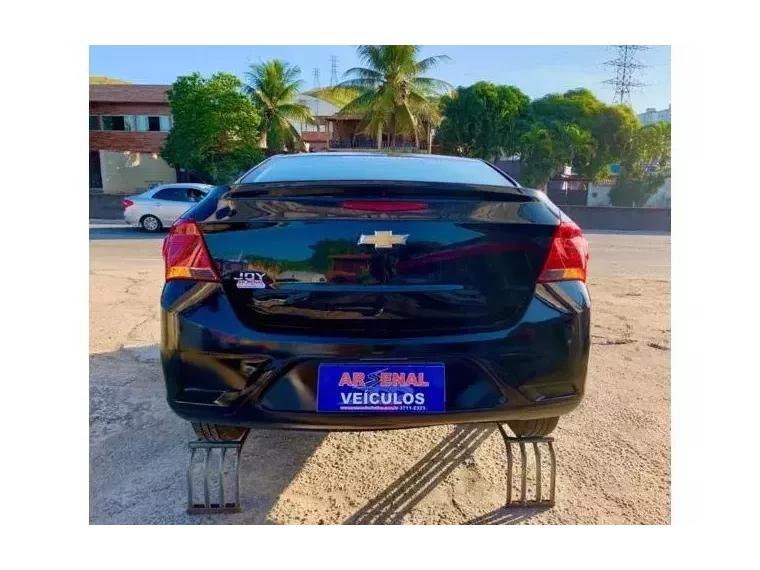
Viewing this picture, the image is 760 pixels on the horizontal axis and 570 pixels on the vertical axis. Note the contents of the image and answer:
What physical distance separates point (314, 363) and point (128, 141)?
2534cm

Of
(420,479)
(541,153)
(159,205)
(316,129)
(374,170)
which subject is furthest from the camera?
(316,129)

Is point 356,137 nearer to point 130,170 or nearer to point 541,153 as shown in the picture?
point 541,153

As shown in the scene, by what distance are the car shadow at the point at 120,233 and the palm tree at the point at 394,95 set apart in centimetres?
996

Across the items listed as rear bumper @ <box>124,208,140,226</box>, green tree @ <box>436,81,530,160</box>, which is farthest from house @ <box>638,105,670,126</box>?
rear bumper @ <box>124,208,140,226</box>

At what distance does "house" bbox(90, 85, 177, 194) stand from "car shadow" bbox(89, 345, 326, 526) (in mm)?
21944

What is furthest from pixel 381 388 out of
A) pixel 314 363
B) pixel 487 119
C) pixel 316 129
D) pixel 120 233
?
pixel 316 129

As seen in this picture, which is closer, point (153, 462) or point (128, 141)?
point (153, 462)

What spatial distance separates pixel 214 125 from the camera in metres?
18.1

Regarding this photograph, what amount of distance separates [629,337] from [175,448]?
375 centimetres

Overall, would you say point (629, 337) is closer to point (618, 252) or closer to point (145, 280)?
point (145, 280)

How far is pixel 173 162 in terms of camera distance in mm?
20094

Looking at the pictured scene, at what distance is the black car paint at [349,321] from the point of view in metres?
1.75

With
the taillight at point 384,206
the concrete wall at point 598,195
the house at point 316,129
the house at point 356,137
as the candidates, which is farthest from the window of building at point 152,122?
the taillight at point 384,206

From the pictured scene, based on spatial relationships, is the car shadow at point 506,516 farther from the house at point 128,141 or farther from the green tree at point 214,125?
the house at point 128,141
